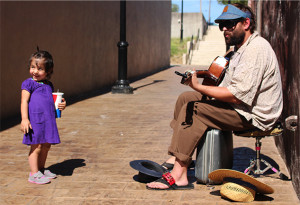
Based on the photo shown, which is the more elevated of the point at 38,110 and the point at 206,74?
the point at 206,74

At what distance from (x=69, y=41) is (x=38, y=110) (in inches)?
242

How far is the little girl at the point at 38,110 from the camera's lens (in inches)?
153

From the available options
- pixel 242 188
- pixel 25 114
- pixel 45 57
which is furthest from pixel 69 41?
pixel 242 188

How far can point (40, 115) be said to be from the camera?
3938 millimetres

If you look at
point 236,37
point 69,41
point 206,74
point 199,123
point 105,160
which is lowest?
point 105,160

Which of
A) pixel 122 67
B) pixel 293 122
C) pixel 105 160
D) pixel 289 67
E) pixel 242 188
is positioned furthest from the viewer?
pixel 122 67

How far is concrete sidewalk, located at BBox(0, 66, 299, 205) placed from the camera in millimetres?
3627

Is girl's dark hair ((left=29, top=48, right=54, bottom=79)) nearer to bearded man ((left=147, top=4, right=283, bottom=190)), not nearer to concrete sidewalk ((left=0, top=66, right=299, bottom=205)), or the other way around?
concrete sidewalk ((left=0, top=66, right=299, bottom=205))

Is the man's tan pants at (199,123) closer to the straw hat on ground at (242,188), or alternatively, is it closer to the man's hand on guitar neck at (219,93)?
the man's hand on guitar neck at (219,93)

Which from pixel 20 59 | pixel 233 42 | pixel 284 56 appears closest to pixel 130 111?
pixel 20 59

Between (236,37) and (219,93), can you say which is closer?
(219,93)

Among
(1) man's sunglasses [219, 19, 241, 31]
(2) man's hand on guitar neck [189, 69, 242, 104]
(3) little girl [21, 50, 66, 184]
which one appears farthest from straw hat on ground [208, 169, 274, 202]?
(3) little girl [21, 50, 66, 184]

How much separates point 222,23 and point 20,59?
4.62m

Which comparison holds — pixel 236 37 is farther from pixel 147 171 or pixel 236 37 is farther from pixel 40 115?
pixel 40 115
